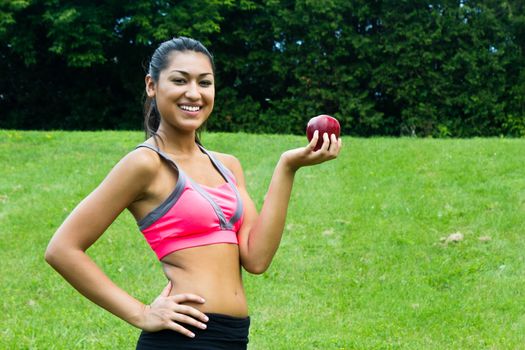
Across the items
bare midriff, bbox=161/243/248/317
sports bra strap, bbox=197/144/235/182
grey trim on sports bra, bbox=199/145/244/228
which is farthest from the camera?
sports bra strap, bbox=197/144/235/182

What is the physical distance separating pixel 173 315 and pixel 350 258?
529 cm

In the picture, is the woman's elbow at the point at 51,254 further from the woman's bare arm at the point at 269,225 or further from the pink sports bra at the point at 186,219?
the woman's bare arm at the point at 269,225

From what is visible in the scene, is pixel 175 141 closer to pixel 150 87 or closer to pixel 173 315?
pixel 150 87

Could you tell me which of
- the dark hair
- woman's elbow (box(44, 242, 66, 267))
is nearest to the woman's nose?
the dark hair

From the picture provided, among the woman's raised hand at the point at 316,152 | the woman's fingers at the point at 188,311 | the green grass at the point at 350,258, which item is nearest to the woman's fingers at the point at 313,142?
the woman's raised hand at the point at 316,152

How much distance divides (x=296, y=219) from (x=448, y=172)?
2.91 m

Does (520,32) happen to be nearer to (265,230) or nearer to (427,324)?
(427,324)

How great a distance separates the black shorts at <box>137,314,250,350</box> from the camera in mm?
2174

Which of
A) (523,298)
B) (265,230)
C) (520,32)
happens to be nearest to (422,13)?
(520,32)

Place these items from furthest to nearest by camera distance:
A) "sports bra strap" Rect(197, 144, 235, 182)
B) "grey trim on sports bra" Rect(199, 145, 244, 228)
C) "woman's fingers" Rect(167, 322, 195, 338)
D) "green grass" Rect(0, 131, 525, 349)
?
"green grass" Rect(0, 131, 525, 349), "sports bra strap" Rect(197, 144, 235, 182), "grey trim on sports bra" Rect(199, 145, 244, 228), "woman's fingers" Rect(167, 322, 195, 338)

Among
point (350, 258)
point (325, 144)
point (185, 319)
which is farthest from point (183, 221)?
point (350, 258)

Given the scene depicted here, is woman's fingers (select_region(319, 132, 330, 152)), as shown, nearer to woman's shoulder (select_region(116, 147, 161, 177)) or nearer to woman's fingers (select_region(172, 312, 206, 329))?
woman's shoulder (select_region(116, 147, 161, 177))

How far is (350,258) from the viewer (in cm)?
728

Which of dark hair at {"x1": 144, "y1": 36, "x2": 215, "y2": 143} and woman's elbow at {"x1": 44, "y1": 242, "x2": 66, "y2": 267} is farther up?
dark hair at {"x1": 144, "y1": 36, "x2": 215, "y2": 143}
